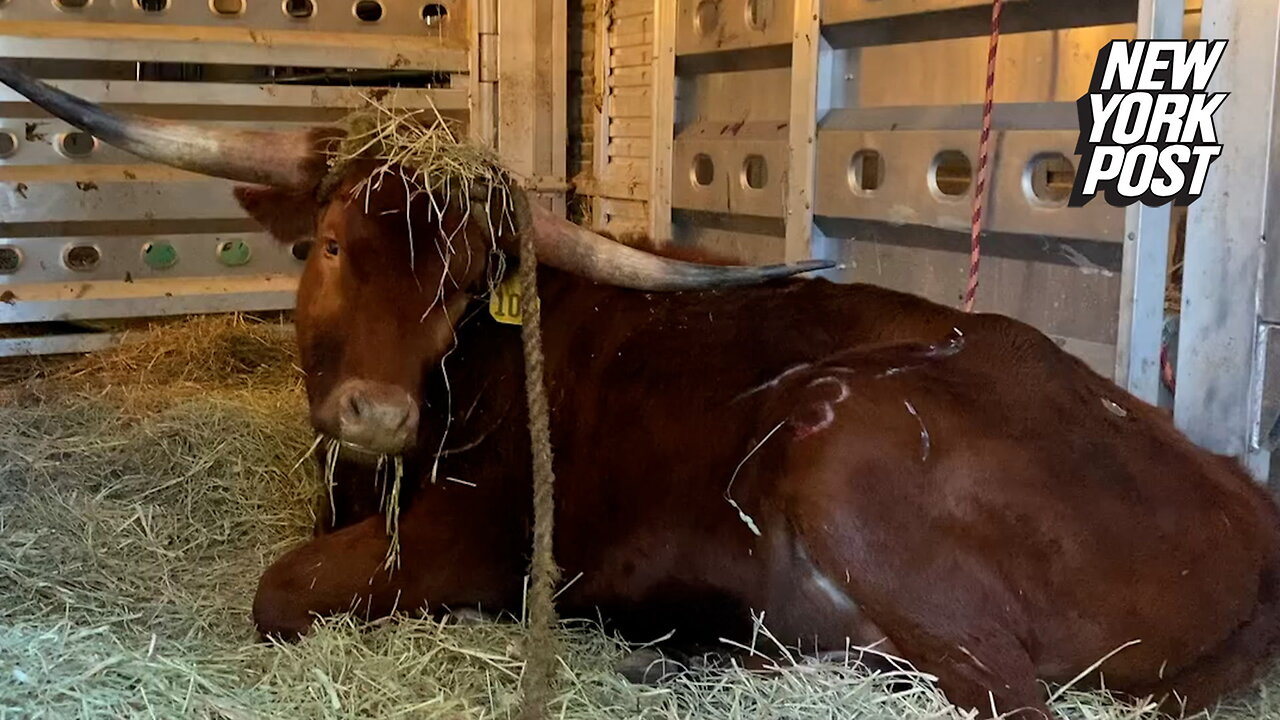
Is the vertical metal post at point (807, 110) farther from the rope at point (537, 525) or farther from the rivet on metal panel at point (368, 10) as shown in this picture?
the rivet on metal panel at point (368, 10)

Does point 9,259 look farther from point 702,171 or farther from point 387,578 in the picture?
point 387,578

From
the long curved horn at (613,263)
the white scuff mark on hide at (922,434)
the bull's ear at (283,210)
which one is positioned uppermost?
the bull's ear at (283,210)

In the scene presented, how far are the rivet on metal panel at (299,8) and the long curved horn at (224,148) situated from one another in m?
2.69

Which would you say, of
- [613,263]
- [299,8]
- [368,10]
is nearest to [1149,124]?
[613,263]

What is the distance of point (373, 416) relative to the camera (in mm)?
3146

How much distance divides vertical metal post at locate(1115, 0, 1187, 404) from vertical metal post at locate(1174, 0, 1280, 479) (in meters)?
0.07

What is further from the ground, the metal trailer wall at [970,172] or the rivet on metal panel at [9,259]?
the metal trailer wall at [970,172]

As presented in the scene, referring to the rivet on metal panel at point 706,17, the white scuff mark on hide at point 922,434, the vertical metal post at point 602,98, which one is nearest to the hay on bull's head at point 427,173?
the white scuff mark on hide at point 922,434

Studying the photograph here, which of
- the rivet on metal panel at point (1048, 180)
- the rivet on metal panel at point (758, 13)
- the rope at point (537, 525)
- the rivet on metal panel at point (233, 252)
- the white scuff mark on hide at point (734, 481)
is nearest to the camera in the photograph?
the rope at point (537, 525)

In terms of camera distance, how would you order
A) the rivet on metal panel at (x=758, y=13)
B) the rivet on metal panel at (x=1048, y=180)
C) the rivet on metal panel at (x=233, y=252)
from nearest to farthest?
the rivet on metal panel at (x=1048, y=180)
the rivet on metal panel at (x=758, y=13)
the rivet on metal panel at (x=233, y=252)

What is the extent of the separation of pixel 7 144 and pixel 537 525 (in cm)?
400

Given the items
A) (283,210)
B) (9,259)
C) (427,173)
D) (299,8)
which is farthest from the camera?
(299,8)

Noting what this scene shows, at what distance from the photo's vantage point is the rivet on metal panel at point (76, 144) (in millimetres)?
5734

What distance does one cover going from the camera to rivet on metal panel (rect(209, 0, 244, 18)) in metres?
5.93
